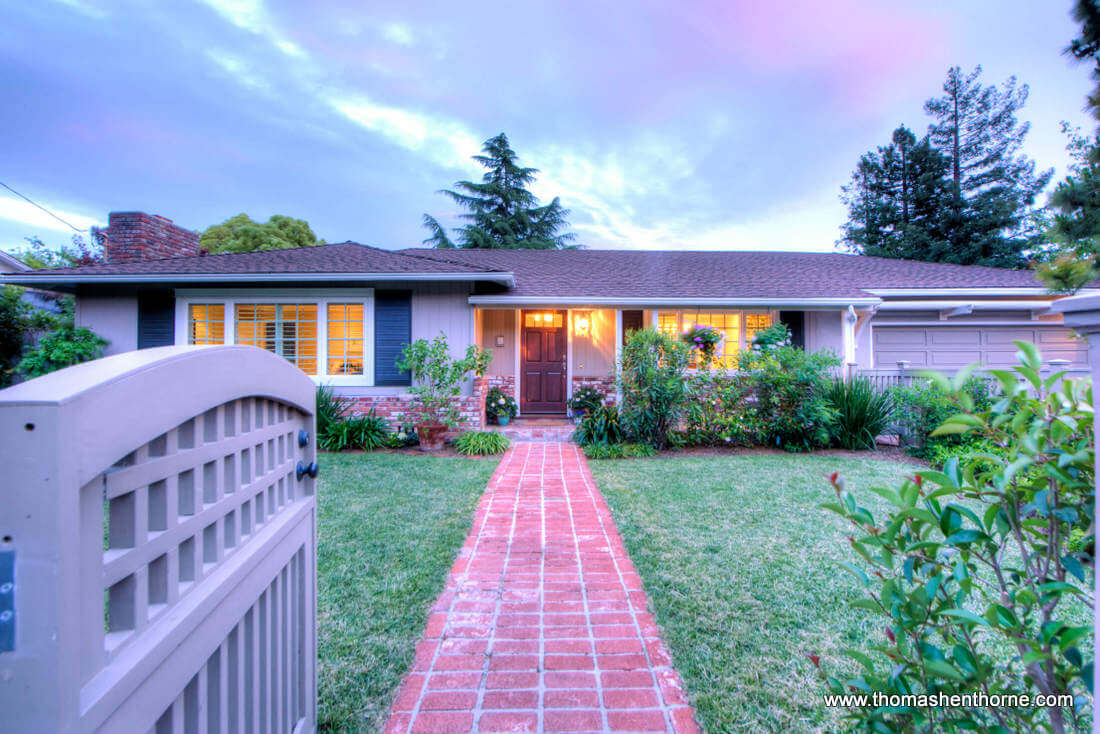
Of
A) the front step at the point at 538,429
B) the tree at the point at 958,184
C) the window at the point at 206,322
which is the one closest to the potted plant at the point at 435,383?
the front step at the point at 538,429

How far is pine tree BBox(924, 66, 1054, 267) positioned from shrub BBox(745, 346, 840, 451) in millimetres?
21086

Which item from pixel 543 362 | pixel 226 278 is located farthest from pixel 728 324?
pixel 226 278

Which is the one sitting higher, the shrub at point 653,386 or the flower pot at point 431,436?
the shrub at point 653,386

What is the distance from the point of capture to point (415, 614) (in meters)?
2.66

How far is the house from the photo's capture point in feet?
27.9

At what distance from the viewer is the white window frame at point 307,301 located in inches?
340

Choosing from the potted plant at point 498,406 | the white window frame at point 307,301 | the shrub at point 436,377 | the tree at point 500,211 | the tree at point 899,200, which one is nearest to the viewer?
the shrub at point 436,377

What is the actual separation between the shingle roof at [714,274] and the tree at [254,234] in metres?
11.8

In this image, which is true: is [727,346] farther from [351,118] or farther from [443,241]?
[443,241]

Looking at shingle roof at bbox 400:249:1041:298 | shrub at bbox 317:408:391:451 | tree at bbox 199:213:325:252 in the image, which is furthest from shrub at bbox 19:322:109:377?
tree at bbox 199:213:325:252

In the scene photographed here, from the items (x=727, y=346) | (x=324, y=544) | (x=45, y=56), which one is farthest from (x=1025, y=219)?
(x=45, y=56)

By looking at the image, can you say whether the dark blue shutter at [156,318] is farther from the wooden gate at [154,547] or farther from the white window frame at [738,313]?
the white window frame at [738,313]

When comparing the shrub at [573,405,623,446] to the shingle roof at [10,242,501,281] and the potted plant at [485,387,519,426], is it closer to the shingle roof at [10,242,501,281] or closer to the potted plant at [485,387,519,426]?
the potted plant at [485,387,519,426]

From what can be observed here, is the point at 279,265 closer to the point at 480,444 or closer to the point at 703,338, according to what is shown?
the point at 480,444
